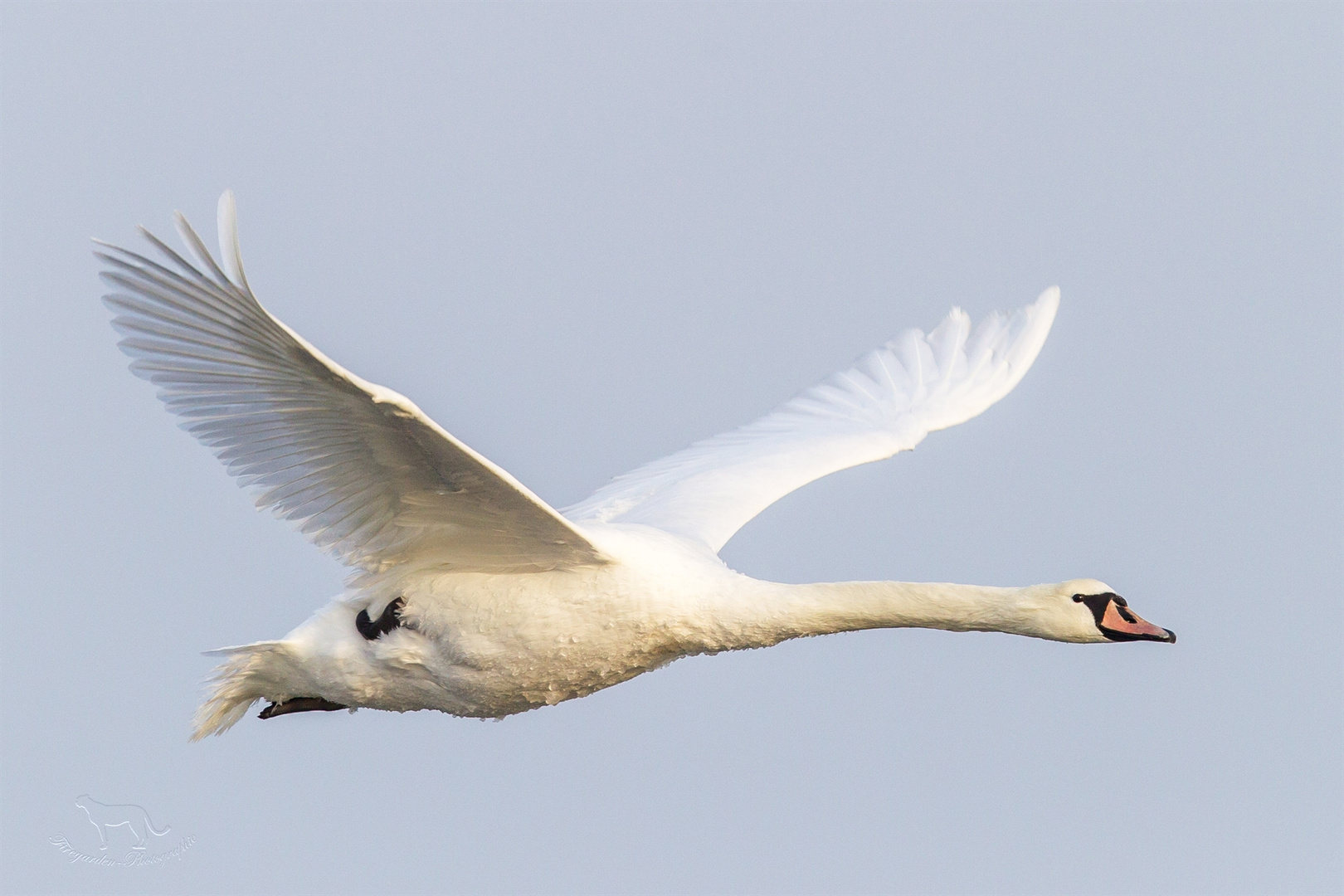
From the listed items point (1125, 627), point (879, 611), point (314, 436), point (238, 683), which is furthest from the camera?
point (238, 683)

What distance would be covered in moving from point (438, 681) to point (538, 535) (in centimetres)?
110

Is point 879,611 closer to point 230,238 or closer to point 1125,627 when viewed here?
point 1125,627

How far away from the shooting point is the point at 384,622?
31.3 feet

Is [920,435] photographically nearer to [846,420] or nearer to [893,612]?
[846,420]

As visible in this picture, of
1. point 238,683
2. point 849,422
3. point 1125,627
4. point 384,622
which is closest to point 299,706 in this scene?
point 238,683

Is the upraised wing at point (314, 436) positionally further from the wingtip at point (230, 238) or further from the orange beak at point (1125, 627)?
the orange beak at point (1125, 627)

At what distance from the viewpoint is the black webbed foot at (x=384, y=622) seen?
31.2 ft

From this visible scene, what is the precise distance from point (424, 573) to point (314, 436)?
126cm

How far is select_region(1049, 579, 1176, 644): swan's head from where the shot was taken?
29.0 ft

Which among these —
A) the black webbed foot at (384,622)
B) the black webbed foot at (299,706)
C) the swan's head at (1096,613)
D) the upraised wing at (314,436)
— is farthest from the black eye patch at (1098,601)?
the black webbed foot at (299,706)

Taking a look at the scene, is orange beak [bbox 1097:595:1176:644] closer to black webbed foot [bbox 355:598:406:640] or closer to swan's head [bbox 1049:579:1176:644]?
swan's head [bbox 1049:579:1176:644]

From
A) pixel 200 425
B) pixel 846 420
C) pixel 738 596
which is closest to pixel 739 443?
pixel 846 420

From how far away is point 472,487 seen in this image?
28.3ft

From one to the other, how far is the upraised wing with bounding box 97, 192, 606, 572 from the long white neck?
Result: 0.82 m
